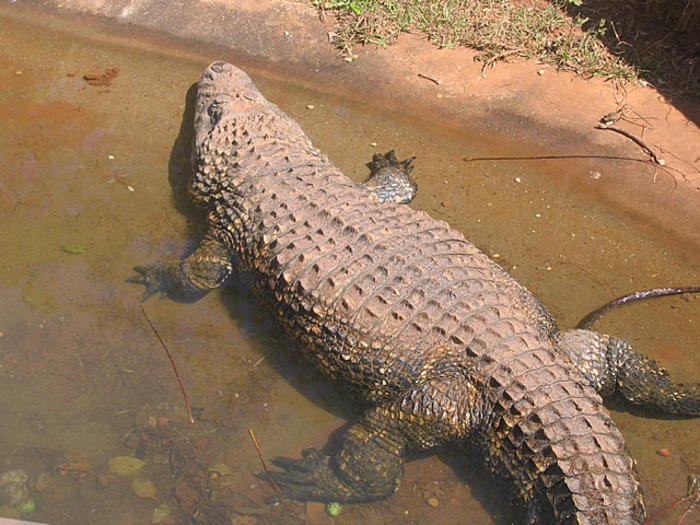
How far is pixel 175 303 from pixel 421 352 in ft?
6.25

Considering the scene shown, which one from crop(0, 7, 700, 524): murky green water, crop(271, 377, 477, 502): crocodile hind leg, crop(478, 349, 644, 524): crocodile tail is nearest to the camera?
crop(478, 349, 644, 524): crocodile tail

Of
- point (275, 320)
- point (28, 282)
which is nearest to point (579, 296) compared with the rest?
point (275, 320)

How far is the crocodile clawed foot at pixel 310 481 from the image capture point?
11.8ft

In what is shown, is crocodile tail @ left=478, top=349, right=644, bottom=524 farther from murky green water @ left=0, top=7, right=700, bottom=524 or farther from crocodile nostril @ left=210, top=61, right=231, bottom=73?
crocodile nostril @ left=210, top=61, right=231, bottom=73

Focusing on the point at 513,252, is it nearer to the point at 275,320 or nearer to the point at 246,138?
the point at 275,320

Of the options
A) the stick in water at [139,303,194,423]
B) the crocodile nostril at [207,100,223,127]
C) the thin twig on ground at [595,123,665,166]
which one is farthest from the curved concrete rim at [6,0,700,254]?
the stick in water at [139,303,194,423]

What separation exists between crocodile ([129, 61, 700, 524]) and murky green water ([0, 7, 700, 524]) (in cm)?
22

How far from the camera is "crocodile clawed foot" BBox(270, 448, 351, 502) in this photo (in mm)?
3602

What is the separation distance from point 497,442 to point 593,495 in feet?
1.75

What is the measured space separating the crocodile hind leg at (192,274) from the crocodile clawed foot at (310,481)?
1.41 meters

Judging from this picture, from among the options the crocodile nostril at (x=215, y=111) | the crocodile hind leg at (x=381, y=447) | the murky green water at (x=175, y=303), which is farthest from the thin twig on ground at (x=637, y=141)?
the crocodile nostril at (x=215, y=111)

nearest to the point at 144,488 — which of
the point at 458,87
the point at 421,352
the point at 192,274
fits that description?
the point at 192,274

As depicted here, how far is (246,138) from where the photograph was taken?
4.95 meters

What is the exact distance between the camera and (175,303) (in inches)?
179
